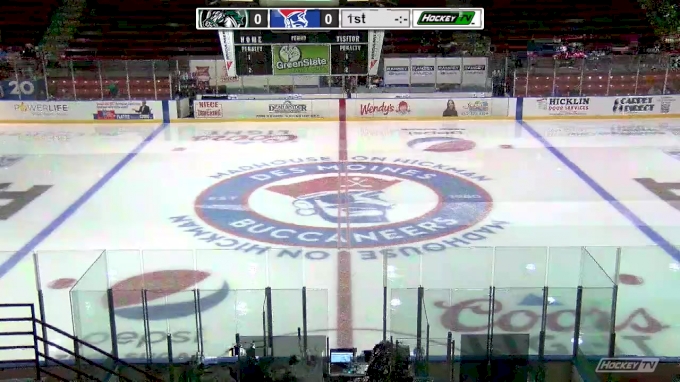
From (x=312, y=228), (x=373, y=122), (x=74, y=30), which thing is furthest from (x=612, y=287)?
(x=74, y=30)

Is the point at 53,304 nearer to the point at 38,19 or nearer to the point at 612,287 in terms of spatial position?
the point at 612,287

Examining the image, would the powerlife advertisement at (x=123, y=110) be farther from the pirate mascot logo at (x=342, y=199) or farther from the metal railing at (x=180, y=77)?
the pirate mascot logo at (x=342, y=199)

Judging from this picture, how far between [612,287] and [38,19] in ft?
90.2

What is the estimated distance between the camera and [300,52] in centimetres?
1430

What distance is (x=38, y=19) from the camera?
89.6 feet

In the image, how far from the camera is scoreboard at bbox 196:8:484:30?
1007 centimetres

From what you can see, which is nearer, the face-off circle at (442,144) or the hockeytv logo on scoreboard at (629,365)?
the hockeytv logo on scoreboard at (629,365)

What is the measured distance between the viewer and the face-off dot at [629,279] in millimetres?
5136

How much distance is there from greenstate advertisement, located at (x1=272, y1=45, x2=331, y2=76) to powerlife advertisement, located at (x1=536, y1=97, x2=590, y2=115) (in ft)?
23.2

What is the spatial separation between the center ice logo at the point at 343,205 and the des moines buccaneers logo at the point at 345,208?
0.5 inches

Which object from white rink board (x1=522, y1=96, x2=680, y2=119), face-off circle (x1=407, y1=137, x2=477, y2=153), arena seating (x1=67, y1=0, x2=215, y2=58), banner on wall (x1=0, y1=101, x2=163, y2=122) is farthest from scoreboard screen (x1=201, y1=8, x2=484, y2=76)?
arena seating (x1=67, y1=0, x2=215, y2=58)

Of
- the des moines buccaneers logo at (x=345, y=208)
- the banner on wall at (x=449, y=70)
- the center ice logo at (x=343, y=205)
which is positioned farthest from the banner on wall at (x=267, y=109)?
the center ice logo at (x=343, y=205)

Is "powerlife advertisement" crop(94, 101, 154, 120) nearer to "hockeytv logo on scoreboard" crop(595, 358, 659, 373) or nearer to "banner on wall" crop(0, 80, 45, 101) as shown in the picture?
"banner on wall" crop(0, 80, 45, 101)

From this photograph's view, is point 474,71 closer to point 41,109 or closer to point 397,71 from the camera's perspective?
point 397,71
